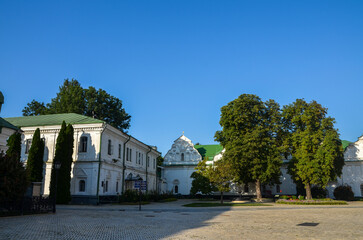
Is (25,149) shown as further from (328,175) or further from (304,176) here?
(328,175)

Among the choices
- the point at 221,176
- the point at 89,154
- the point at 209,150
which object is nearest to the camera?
the point at 89,154

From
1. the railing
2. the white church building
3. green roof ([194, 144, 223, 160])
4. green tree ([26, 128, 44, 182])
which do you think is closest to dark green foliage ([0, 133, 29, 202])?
the railing

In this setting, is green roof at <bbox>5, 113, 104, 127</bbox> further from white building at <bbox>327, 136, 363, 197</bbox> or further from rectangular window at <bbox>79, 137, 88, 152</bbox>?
white building at <bbox>327, 136, 363, 197</bbox>

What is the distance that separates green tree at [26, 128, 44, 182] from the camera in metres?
28.3

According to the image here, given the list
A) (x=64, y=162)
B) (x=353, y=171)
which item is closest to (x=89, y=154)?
(x=64, y=162)

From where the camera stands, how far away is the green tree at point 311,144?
33719 mm

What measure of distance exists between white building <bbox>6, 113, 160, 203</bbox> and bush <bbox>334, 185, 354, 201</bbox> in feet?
97.1

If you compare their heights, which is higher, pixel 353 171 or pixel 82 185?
pixel 353 171

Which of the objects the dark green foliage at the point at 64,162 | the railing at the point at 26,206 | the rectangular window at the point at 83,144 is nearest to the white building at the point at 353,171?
the rectangular window at the point at 83,144

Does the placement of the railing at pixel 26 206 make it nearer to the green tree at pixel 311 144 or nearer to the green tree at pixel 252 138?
the green tree at pixel 252 138

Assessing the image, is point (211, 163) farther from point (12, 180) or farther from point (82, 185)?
point (12, 180)

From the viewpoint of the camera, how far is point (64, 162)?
92.4ft

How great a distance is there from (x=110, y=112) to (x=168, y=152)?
13047mm

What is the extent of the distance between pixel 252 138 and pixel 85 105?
30.1m
